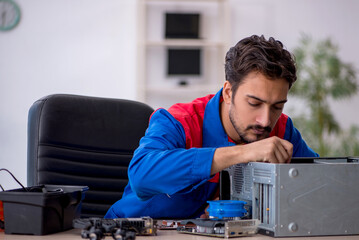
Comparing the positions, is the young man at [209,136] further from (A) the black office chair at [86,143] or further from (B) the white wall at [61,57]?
(B) the white wall at [61,57]

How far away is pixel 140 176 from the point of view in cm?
145

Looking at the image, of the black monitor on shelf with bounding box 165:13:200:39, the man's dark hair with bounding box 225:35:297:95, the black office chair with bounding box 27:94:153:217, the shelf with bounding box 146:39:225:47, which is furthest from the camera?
the black monitor on shelf with bounding box 165:13:200:39

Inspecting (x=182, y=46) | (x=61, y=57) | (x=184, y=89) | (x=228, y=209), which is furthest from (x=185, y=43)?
(x=228, y=209)

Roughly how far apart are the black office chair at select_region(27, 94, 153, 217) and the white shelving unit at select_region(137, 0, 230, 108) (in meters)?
2.21

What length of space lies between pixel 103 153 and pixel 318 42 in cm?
290

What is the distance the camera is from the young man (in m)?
1.38

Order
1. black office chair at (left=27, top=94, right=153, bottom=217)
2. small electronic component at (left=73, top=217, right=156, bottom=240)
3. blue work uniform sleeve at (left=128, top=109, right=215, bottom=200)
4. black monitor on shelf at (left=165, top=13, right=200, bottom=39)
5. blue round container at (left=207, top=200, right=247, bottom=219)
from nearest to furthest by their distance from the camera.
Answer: small electronic component at (left=73, top=217, right=156, bottom=240) < blue round container at (left=207, top=200, right=247, bottom=219) < blue work uniform sleeve at (left=128, top=109, right=215, bottom=200) < black office chair at (left=27, top=94, right=153, bottom=217) < black monitor on shelf at (left=165, top=13, right=200, bottom=39)

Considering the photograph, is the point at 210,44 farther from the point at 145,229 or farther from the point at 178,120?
the point at 145,229

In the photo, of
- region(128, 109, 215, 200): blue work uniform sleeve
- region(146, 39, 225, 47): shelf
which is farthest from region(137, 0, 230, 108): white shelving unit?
region(128, 109, 215, 200): blue work uniform sleeve

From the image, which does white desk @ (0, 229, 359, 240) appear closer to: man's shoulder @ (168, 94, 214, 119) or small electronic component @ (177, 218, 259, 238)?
small electronic component @ (177, 218, 259, 238)

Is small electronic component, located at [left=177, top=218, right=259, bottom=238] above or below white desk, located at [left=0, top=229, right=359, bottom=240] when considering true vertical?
above

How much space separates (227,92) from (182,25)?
269cm

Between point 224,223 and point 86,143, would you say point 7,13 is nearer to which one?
point 86,143

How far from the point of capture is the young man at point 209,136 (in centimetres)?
138
